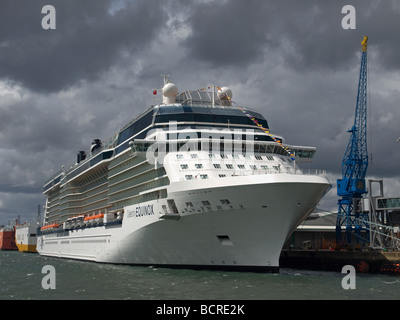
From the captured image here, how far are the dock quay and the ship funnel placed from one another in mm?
19957

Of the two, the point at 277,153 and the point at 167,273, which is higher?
the point at 277,153

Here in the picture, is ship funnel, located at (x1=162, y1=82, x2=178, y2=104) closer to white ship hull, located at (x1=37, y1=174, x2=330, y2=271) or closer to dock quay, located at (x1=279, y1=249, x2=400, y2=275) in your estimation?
white ship hull, located at (x1=37, y1=174, x2=330, y2=271)

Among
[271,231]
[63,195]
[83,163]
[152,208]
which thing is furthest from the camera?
[63,195]

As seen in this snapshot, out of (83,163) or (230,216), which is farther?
(83,163)

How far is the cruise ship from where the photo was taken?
31.3 m

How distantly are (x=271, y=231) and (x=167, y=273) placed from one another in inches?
320

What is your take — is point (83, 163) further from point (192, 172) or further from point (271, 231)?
point (271, 231)

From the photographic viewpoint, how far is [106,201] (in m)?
53.6

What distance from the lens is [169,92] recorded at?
151 feet

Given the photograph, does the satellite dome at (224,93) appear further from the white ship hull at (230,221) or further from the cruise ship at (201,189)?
the white ship hull at (230,221)

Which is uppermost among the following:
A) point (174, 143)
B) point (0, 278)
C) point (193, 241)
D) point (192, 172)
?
point (174, 143)

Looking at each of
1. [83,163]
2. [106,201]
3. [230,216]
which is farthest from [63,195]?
[230,216]

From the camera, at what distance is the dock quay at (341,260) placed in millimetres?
42250
